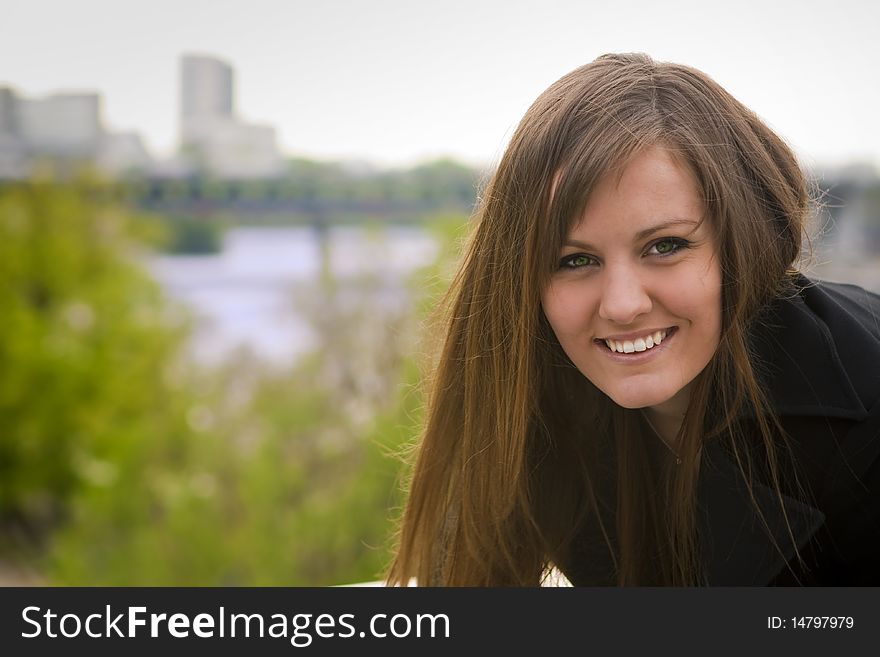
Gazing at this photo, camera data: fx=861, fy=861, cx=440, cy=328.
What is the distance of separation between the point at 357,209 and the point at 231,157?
0.73 metres

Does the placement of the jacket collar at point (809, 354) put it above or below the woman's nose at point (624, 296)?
below

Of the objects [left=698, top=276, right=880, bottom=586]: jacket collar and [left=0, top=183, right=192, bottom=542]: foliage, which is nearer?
[left=698, top=276, right=880, bottom=586]: jacket collar

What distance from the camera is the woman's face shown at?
4.77 ft

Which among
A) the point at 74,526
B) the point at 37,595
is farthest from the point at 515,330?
the point at 74,526

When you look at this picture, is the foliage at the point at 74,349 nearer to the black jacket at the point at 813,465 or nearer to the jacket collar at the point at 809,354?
the black jacket at the point at 813,465

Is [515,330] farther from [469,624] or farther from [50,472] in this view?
[50,472]

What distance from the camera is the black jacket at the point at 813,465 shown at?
4.99ft

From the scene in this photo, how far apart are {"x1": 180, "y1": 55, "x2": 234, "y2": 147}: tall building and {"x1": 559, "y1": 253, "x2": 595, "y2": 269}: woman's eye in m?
3.01

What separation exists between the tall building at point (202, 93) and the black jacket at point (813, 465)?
10.6 feet

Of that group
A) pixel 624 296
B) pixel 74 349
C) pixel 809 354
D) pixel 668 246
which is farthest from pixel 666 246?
pixel 74 349

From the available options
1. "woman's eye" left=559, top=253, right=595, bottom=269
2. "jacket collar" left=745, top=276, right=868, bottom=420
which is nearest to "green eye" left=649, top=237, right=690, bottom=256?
"woman's eye" left=559, top=253, right=595, bottom=269

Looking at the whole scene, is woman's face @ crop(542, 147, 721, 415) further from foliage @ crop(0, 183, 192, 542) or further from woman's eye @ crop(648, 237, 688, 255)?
foliage @ crop(0, 183, 192, 542)

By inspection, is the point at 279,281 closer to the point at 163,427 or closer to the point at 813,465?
the point at 163,427

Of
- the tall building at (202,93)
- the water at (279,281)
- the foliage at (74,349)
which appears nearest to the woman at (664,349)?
the water at (279,281)
